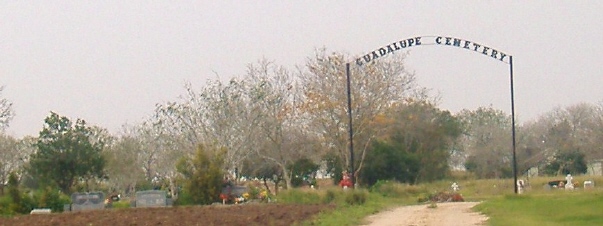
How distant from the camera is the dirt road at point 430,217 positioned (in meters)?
23.4

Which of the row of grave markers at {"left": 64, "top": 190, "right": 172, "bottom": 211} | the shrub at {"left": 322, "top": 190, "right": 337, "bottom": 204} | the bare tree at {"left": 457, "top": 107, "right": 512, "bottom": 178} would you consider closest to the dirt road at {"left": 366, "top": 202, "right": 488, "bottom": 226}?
the shrub at {"left": 322, "top": 190, "right": 337, "bottom": 204}

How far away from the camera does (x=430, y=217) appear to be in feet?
85.3

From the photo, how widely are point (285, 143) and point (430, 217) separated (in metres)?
38.6

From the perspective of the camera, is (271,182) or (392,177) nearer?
(392,177)

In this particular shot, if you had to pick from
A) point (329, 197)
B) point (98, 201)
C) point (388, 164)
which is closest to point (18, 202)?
point (98, 201)

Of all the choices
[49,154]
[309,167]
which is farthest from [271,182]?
[49,154]

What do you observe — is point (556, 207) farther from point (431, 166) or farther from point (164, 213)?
point (431, 166)

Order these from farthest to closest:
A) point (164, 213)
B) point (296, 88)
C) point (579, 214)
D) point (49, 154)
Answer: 1. point (296, 88)
2. point (49, 154)
3. point (164, 213)
4. point (579, 214)

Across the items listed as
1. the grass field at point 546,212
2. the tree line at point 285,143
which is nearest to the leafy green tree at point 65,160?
the tree line at point 285,143

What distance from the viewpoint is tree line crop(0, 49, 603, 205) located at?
56.1 m

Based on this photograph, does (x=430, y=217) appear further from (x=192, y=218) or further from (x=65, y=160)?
(x=65, y=160)

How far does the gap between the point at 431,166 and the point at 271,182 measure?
46.8 ft

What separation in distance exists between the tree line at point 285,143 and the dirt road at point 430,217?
17.9 meters

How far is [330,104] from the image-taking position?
57188 millimetres
